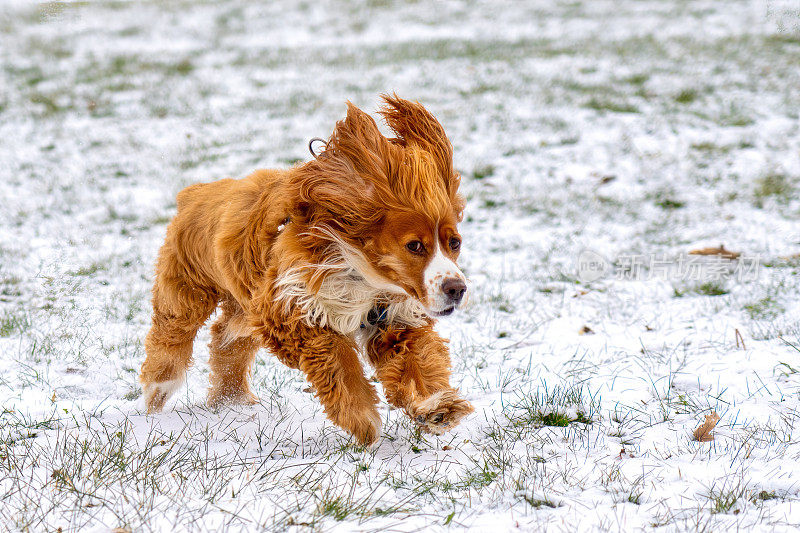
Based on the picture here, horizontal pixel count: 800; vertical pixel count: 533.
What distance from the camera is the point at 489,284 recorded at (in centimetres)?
657

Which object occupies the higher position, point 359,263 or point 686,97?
point 359,263

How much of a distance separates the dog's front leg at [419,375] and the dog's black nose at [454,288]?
0.50 meters

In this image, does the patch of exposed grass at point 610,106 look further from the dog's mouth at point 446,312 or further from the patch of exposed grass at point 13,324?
the dog's mouth at point 446,312

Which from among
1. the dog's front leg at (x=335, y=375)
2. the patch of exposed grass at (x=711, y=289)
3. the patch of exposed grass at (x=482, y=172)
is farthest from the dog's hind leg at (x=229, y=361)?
the patch of exposed grass at (x=482, y=172)

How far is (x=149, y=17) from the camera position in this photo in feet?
66.1

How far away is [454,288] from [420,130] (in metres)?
0.97

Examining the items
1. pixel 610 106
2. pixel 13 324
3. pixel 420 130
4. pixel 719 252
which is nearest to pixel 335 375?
pixel 420 130

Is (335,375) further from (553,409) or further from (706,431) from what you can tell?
(706,431)

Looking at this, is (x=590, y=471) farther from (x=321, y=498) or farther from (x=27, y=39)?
(x=27, y=39)

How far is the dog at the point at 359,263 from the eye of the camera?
134 inches

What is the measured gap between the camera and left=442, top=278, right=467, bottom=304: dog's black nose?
10.6 feet

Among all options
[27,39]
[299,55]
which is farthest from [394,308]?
[27,39]

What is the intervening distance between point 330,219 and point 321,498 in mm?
1311

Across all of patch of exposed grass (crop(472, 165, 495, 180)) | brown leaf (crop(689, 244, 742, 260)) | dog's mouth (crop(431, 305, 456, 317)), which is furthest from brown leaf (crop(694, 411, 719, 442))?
patch of exposed grass (crop(472, 165, 495, 180))
